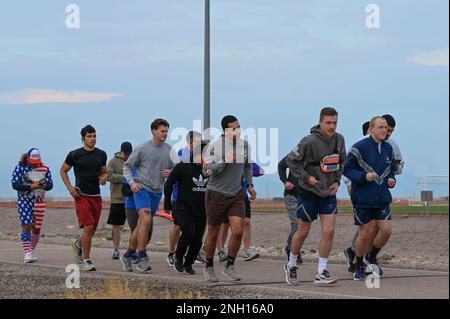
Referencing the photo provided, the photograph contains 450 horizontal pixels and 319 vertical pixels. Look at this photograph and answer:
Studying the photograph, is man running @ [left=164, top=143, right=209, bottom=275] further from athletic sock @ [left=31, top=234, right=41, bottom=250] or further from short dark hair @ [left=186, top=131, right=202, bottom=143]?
athletic sock @ [left=31, top=234, right=41, bottom=250]

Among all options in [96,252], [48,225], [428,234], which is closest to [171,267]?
[96,252]

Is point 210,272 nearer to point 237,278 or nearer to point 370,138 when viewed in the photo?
point 237,278

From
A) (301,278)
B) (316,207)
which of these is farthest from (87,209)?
(316,207)

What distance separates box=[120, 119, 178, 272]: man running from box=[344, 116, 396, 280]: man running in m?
2.86

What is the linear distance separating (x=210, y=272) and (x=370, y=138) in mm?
2572

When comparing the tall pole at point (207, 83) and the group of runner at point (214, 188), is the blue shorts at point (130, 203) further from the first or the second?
the tall pole at point (207, 83)

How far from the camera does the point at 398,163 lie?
40.9ft

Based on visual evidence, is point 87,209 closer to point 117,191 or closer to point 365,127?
point 117,191

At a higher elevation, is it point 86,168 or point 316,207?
point 86,168

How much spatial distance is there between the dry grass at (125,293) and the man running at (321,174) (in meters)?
1.71

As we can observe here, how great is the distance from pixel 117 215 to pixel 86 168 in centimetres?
231

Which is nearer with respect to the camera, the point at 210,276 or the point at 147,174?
the point at 210,276

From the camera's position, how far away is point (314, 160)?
36.0ft

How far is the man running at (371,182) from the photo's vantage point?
1138 centimetres
